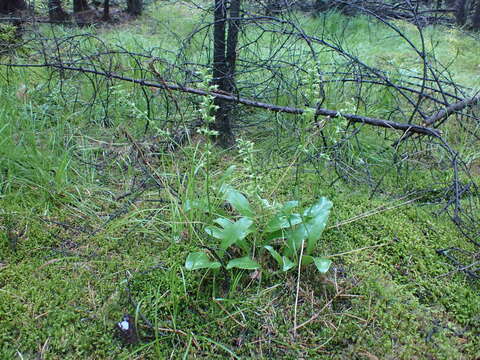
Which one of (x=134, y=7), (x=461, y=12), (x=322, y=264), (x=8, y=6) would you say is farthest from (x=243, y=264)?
(x=461, y=12)

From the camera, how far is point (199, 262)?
5.39 feet

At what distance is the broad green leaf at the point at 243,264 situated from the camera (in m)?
1.63

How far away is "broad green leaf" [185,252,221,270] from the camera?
1.62m

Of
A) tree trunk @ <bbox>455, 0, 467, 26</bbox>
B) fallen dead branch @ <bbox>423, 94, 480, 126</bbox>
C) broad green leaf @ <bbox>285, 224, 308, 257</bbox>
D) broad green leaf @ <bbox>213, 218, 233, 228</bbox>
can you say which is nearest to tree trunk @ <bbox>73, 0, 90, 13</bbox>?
fallen dead branch @ <bbox>423, 94, 480, 126</bbox>

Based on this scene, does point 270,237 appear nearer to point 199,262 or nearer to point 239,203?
point 239,203

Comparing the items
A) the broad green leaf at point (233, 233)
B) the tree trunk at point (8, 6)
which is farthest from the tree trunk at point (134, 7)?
the broad green leaf at point (233, 233)

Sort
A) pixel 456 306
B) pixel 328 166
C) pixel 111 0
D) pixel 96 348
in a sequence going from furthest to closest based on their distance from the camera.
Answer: pixel 111 0 → pixel 328 166 → pixel 456 306 → pixel 96 348

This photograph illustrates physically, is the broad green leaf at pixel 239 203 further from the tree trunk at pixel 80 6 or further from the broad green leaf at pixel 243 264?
the tree trunk at pixel 80 6

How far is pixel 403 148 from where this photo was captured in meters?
3.03

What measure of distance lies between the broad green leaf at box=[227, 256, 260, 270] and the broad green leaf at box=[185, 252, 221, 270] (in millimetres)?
57

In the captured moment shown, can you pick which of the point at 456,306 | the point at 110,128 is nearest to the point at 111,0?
the point at 110,128

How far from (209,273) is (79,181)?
117 cm

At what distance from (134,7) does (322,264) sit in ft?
25.9

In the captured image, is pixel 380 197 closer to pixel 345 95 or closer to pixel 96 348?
pixel 345 95
